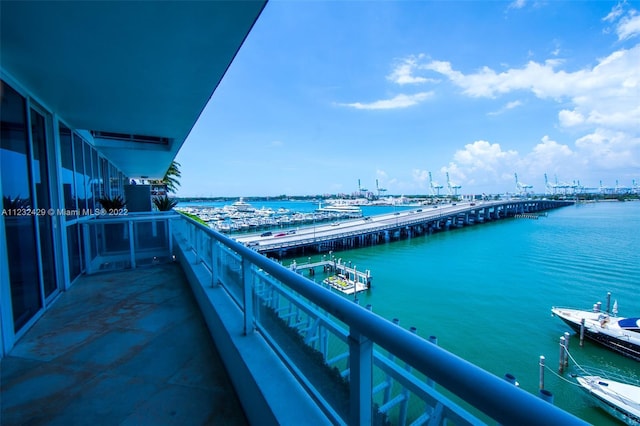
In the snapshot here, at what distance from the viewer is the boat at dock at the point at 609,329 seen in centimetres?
1062

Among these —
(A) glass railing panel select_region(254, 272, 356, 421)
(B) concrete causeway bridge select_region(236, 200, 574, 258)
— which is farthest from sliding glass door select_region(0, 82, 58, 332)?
(B) concrete causeway bridge select_region(236, 200, 574, 258)

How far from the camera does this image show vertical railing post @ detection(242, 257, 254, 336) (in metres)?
2.00

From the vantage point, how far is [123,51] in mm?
2588

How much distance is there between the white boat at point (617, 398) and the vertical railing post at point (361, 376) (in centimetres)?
1153

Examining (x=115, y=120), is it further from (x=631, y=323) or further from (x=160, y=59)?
(x=631, y=323)

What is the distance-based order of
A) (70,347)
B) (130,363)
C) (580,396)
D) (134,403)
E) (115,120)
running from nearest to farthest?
(134,403) → (130,363) → (70,347) → (115,120) → (580,396)

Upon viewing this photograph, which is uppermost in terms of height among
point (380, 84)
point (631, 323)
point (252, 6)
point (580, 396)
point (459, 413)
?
point (380, 84)

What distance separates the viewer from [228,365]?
210 centimetres

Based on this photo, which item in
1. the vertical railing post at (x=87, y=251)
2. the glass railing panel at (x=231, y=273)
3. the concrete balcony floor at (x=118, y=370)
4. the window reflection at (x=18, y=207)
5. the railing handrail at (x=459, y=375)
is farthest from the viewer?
the vertical railing post at (x=87, y=251)

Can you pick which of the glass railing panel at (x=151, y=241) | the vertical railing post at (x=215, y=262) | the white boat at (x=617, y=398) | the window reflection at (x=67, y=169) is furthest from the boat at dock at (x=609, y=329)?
the window reflection at (x=67, y=169)

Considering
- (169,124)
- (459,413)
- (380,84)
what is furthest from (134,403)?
(380,84)

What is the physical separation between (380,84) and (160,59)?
89.2 ft

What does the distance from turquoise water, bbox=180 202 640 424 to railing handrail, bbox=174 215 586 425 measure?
37.6 ft

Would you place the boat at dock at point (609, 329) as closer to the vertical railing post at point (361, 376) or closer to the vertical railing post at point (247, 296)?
the vertical railing post at point (247, 296)
